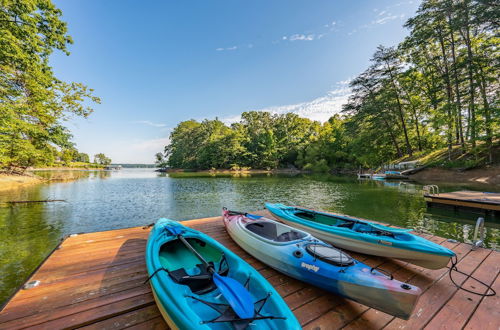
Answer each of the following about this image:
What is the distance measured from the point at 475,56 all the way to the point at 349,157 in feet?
79.7

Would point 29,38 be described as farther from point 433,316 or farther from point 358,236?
point 433,316

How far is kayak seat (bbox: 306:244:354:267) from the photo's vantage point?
8.79 ft

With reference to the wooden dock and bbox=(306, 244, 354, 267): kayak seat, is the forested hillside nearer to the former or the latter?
the wooden dock

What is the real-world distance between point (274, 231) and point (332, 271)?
1.89 m

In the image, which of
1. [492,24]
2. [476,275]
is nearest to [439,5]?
[492,24]

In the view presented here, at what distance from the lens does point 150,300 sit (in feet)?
8.64

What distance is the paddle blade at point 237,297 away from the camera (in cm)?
190

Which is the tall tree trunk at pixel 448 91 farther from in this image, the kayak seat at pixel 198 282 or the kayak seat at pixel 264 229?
the kayak seat at pixel 198 282

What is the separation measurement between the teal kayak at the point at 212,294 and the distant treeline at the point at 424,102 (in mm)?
24308

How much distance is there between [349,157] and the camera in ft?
137

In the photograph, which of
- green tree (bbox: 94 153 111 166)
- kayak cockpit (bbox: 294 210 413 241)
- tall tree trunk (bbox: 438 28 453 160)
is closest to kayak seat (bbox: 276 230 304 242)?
kayak cockpit (bbox: 294 210 413 241)

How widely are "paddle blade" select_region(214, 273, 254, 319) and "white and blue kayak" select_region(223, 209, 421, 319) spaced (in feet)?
3.61

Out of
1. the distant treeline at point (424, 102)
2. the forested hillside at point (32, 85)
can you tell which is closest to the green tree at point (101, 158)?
the distant treeline at point (424, 102)

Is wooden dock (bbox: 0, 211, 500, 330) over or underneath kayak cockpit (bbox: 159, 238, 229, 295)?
underneath
